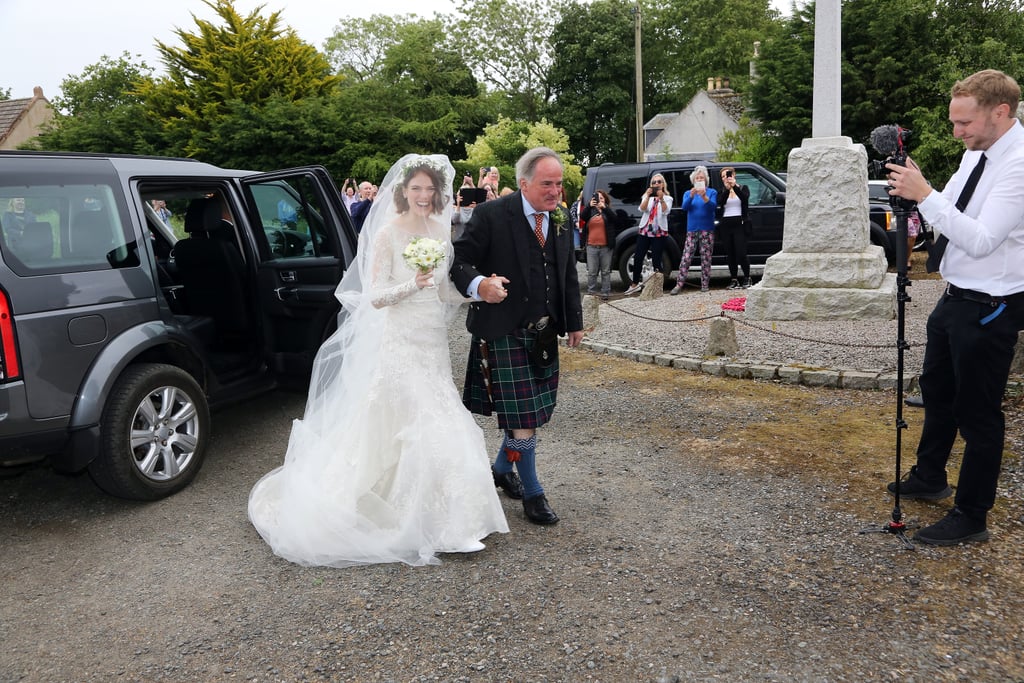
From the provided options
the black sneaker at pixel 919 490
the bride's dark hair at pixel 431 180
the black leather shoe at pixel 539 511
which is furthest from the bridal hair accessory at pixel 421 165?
the black sneaker at pixel 919 490

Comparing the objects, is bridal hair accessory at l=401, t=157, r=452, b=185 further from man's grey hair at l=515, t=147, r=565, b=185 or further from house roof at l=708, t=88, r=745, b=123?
house roof at l=708, t=88, r=745, b=123

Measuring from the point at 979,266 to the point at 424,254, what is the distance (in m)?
2.63

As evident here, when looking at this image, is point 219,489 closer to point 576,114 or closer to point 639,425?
point 639,425

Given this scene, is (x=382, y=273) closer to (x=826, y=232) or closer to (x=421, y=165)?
(x=421, y=165)

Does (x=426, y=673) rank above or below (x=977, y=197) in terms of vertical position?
below

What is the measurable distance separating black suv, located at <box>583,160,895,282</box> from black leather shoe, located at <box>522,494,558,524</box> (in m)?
9.84

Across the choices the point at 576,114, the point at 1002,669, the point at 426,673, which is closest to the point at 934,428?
the point at 1002,669

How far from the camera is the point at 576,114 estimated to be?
50.9 m

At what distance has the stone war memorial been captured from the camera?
9.17 m

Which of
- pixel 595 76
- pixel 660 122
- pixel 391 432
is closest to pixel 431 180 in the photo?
pixel 391 432

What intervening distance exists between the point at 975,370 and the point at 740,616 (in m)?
1.58

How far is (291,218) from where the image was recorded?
21.0ft

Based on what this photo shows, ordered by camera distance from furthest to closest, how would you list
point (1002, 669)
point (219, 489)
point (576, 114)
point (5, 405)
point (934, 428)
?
point (576, 114) < point (219, 489) < point (934, 428) < point (5, 405) < point (1002, 669)

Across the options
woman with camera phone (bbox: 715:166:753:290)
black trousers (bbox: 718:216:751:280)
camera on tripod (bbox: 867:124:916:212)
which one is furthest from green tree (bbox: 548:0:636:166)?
camera on tripod (bbox: 867:124:916:212)
